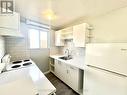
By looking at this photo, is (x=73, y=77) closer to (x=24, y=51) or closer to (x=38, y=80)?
(x=38, y=80)

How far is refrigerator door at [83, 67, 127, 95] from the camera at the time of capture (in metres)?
1.11

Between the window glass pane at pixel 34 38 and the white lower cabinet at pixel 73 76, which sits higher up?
the window glass pane at pixel 34 38

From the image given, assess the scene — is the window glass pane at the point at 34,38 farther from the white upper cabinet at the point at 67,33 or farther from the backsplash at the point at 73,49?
the backsplash at the point at 73,49

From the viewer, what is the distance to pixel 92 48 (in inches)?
59.1

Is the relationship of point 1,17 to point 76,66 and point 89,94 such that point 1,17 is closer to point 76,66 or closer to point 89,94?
point 76,66

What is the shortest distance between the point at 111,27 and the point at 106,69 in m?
1.11

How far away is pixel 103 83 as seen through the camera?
133cm

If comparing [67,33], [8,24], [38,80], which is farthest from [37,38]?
[38,80]

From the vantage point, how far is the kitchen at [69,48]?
110 cm

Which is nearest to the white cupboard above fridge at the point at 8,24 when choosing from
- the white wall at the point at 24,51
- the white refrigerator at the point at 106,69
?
the white wall at the point at 24,51

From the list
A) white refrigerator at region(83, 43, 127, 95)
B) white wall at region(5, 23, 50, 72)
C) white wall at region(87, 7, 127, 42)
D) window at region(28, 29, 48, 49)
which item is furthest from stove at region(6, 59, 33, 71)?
white wall at region(87, 7, 127, 42)

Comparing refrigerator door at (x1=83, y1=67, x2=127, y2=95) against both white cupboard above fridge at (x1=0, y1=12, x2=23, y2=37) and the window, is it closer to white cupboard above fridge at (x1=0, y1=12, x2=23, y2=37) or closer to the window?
white cupboard above fridge at (x1=0, y1=12, x2=23, y2=37)

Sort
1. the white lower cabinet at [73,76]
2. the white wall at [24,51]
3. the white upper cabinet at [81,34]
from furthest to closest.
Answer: the white wall at [24,51], the white upper cabinet at [81,34], the white lower cabinet at [73,76]

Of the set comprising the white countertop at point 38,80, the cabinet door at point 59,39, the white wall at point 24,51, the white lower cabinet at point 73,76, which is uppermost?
the cabinet door at point 59,39
